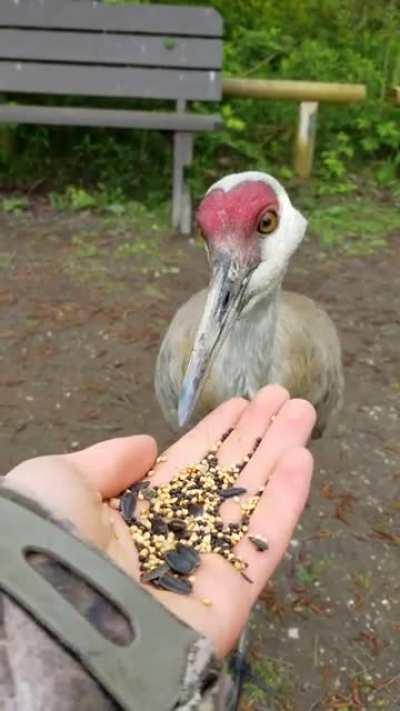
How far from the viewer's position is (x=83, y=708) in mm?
1557

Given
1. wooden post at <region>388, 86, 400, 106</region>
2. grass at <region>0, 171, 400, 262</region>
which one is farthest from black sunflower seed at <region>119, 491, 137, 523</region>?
wooden post at <region>388, 86, 400, 106</region>

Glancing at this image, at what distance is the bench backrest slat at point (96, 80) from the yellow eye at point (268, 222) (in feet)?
11.7

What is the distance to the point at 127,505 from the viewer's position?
2.49m

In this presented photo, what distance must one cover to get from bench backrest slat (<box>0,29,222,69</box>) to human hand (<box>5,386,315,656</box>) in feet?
13.1

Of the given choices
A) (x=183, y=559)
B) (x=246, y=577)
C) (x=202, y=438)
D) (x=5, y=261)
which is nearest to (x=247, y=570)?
(x=246, y=577)

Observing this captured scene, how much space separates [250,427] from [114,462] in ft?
1.91

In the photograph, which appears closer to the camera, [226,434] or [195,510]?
[195,510]

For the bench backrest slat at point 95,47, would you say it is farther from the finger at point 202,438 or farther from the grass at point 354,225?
the finger at point 202,438

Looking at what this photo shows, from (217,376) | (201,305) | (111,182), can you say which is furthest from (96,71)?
(217,376)

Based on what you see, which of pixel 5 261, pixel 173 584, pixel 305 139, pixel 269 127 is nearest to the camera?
pixel 173 584

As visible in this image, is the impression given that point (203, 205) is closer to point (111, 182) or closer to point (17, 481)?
point (17, 481)

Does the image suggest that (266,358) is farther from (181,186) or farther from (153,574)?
(181,186)

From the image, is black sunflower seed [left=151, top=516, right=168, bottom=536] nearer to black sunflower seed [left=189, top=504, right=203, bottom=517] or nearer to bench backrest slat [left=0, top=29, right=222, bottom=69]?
black sunflower seed [left=189, top=504, right=203, bottom=517]

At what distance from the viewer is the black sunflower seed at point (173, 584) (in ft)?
7.02
